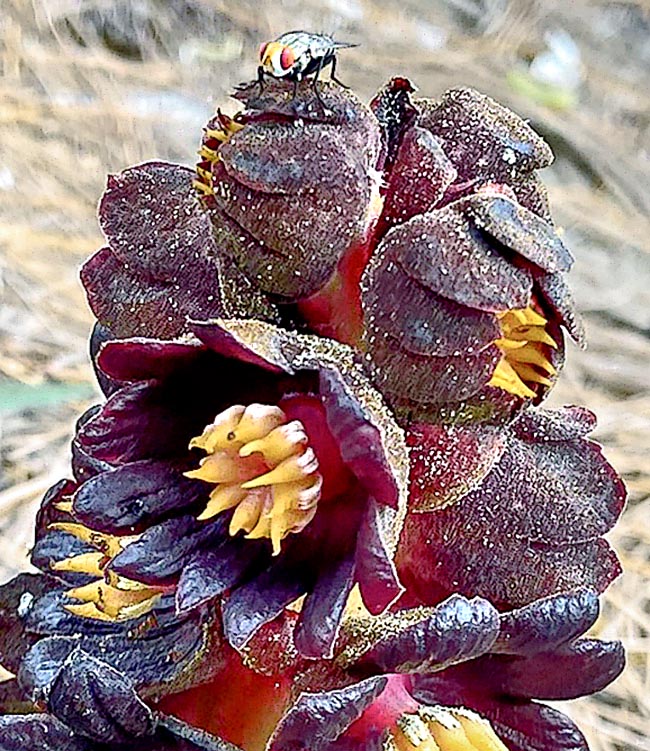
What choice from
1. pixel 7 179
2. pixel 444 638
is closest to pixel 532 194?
pixel 444 638

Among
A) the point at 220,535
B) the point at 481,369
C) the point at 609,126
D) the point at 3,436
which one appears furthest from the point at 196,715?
the point at 609,126

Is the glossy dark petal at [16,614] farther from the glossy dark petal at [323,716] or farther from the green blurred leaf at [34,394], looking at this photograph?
the green blurred leaf at [34,394]

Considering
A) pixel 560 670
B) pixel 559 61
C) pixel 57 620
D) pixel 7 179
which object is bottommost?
pixel 7 179

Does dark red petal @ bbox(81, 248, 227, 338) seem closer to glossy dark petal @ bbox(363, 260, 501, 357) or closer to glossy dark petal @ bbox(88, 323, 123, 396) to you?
glossy dark petal @ bbox(88, 323, 123, 396)

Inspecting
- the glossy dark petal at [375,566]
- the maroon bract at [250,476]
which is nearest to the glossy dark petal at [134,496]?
the maroon bract at [250,476]

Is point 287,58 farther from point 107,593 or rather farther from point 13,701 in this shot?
point 13,701

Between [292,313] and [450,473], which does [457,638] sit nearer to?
[450,473]

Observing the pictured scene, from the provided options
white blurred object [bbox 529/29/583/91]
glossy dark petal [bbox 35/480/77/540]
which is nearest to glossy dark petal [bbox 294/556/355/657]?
glossy dark petal [bbox 35/480/77/540]
